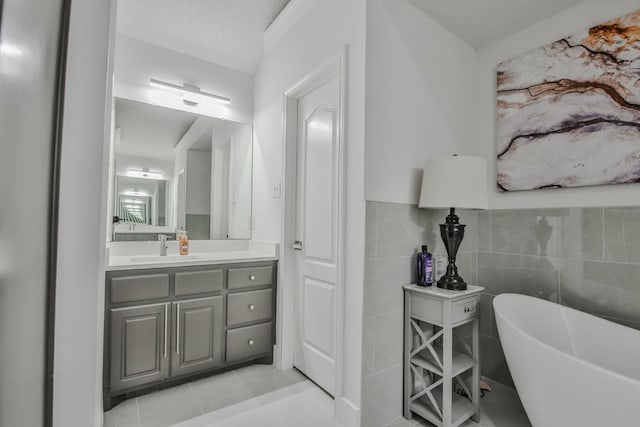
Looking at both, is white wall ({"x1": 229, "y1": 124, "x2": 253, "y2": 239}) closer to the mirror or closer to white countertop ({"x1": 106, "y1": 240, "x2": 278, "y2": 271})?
the mirror

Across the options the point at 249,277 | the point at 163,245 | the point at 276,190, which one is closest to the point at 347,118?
the point at 276,190

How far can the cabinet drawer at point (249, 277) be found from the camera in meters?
2.31

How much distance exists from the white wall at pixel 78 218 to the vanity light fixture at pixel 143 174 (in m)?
2.12

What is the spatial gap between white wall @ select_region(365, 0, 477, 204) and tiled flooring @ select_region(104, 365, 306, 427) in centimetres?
157

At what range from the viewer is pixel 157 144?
2654mm

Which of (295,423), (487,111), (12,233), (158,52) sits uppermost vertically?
(158,52)

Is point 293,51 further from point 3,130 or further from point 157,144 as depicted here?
point 3,130

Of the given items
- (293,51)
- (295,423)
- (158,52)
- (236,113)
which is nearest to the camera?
(295,423)

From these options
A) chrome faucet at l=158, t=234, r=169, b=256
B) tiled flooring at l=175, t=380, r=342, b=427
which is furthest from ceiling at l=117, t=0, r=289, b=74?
tiled flooring at l=175, t=380, r=342, b=427

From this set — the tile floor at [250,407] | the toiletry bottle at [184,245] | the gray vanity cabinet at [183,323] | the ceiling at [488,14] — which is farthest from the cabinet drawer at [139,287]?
the ceiling at [488,14]

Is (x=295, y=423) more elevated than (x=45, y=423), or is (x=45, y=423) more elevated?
(x=45, y=423)

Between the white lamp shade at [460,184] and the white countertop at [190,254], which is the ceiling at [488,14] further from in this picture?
the white countertop at [190,254]

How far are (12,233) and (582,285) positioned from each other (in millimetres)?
2583

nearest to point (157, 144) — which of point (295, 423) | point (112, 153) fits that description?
point (112, 153)
